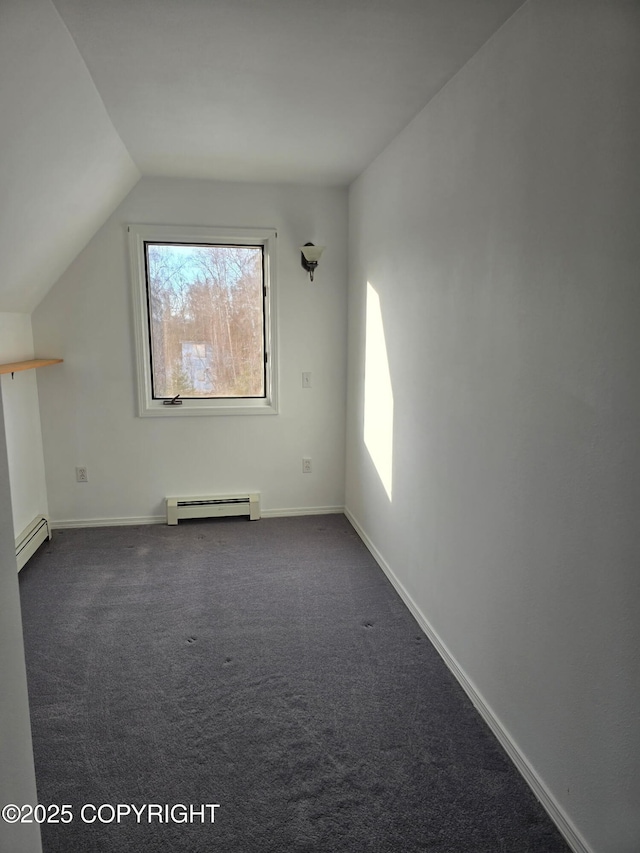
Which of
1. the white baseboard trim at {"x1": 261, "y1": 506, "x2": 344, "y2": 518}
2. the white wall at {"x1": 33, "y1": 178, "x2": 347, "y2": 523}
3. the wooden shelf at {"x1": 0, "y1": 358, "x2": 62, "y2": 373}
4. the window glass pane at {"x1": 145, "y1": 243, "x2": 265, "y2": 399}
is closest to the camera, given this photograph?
the wooden shelf at {"x1": 0, "y1": 358, "x2": 62, "y2": 373}

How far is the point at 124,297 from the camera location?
3.61 m

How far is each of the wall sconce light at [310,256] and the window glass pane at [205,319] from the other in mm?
317

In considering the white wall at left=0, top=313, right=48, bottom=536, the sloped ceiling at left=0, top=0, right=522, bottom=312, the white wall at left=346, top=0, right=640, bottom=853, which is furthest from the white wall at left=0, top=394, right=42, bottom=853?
the white wall at left=0, top=313, right=48, bottom=536

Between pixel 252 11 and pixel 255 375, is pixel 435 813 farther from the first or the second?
pixel 255 375

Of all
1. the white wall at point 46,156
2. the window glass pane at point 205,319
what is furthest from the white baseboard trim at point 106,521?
the white wall at point 46,156

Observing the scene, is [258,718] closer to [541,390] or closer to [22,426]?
[541,390]

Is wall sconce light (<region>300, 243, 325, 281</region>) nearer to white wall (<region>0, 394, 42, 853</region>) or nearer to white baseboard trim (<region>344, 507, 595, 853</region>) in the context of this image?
white baseboard trim (<region>344, 507, 595, 853</region>)

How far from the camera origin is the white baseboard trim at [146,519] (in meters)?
3.79

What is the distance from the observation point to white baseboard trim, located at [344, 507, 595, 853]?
1.49 m

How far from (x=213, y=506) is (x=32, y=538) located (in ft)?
3.81

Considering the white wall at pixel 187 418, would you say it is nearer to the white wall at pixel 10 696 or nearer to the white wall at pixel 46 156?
the white wall at pixel 46 156

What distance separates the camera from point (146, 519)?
3883 millimetres

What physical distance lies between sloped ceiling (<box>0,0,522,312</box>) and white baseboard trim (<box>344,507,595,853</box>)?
2.31 m

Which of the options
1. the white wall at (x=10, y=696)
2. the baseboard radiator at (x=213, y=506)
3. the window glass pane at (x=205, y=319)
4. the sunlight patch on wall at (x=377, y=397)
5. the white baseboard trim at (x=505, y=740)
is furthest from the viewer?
the baseboard radiator at (x=213, y=506)
